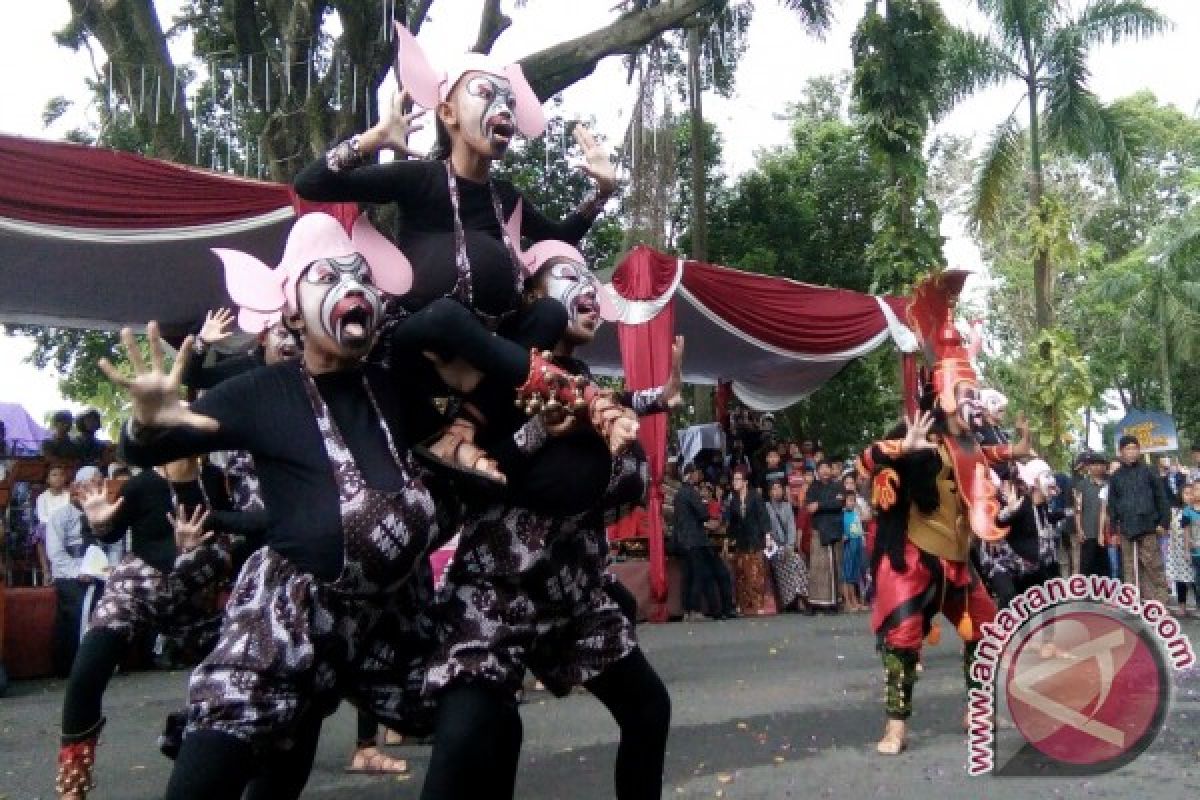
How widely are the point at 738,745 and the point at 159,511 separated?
2.98m

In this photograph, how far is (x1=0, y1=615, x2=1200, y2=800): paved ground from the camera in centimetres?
497

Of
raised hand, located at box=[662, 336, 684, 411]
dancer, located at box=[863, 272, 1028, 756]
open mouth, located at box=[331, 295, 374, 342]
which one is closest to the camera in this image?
open mouth, located at box=[331, 295, 374, 342]

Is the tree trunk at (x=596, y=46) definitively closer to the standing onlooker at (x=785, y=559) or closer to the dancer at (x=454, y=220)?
the standing onlooker at (x=785, y=559)

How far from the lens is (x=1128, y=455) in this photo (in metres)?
12.6

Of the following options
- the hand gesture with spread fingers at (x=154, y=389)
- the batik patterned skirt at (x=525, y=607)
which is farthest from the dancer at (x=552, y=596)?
the hand gesture with spread fingers at (x=154, y=389)

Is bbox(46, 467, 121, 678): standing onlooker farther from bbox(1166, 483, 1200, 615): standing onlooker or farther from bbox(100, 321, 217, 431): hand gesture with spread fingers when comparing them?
bbox(1166, 483, 1200, 615): standing onlooker

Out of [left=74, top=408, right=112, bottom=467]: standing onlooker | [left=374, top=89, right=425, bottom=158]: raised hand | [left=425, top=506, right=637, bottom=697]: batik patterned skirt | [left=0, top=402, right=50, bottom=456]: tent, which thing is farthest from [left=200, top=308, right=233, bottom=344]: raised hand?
[left=0, top=402, right=50, bottom=456]: tent

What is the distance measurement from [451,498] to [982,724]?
2.61 m

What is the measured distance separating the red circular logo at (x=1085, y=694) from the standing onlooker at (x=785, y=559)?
8343 millimetres

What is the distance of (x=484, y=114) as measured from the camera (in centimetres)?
307

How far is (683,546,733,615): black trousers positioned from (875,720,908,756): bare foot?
7265mm

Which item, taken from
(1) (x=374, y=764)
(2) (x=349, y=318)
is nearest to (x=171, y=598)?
(1) (x=374, y=764)

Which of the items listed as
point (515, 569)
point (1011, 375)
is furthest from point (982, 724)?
point (1011, 375)

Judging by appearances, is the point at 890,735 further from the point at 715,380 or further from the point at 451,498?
the point at 715,380
